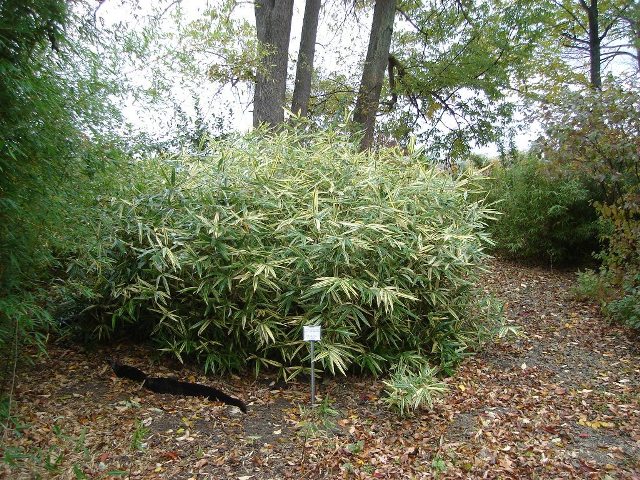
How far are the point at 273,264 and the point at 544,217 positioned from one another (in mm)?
4917

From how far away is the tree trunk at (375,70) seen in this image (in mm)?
7480

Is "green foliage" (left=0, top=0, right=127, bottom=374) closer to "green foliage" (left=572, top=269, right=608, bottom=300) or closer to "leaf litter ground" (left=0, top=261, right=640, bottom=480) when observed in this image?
"leaf litter ground" (left=0, top=261, right=640, bottom=480)

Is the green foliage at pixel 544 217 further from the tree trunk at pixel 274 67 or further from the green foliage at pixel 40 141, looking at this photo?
the green foliage at pixel 40 141

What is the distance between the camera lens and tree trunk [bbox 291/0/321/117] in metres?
6.89

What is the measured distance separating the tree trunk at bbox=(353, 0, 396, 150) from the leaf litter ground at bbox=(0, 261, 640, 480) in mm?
4276

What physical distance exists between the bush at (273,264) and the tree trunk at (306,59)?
115 inches

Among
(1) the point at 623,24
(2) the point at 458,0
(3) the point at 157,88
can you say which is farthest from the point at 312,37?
(1) the point at 623,24

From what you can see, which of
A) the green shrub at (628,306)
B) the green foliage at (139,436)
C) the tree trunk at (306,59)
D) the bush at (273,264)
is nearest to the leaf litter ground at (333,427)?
the green foliage at (139,436)

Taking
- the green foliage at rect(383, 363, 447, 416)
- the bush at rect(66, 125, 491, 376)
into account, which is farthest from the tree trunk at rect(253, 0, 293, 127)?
the green foliage at rect(383, 363, 447, 416)

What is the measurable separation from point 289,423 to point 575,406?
6.23ft

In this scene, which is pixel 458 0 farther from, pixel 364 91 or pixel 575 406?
pixel 575 406

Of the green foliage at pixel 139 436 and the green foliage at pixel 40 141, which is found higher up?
the green foliage at pixel 40 141

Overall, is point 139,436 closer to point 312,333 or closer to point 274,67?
point 312,333

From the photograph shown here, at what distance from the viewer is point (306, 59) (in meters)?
6.89
